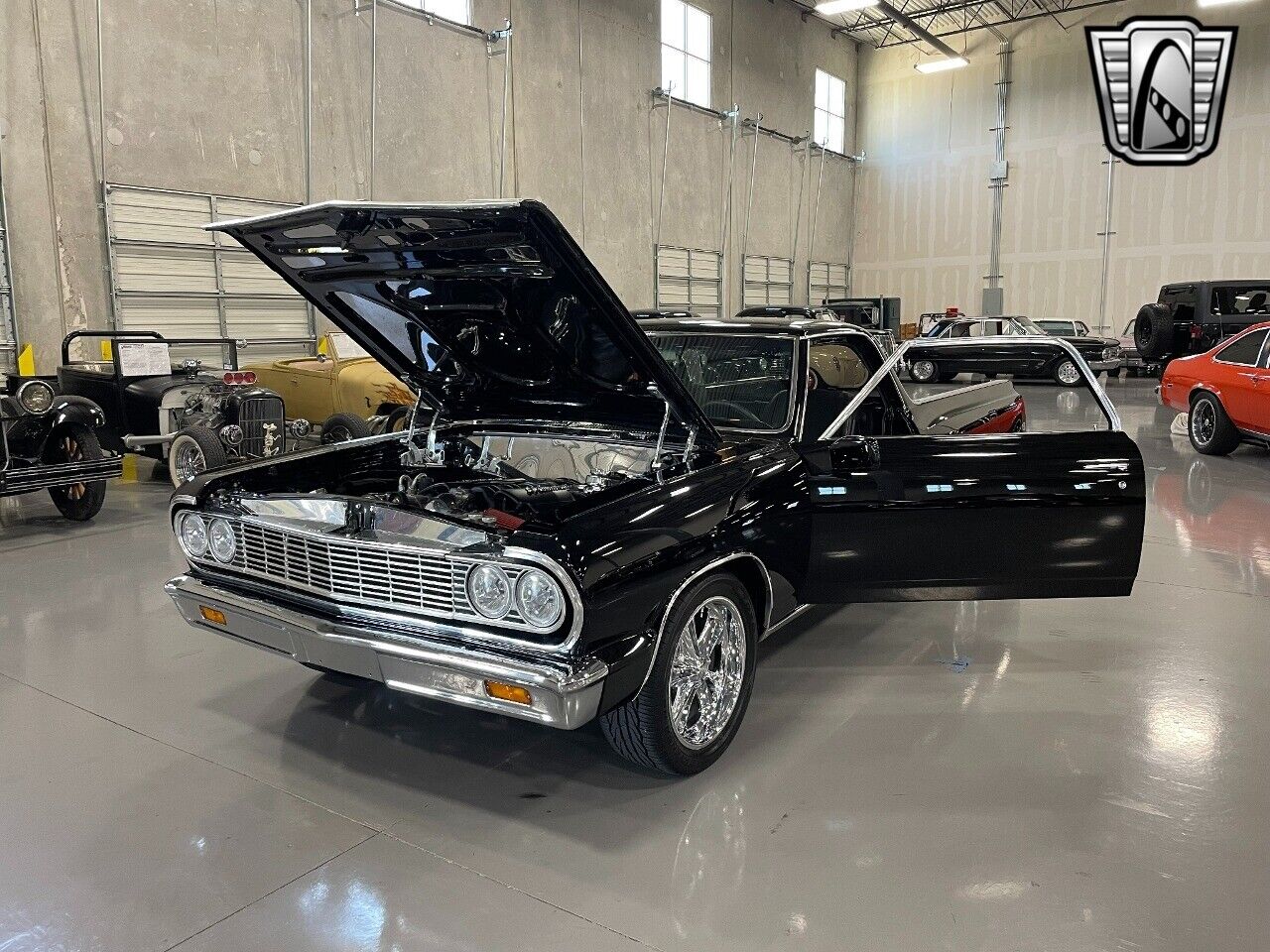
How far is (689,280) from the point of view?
1942 centimetres

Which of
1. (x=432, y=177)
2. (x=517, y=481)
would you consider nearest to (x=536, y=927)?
(x=517, y=481)

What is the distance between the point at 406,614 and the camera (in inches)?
102

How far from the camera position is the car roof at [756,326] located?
3682mm

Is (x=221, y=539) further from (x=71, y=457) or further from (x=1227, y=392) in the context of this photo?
(x=1227, y=392)

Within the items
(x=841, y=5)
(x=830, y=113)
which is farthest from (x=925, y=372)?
(x=830, y=113)

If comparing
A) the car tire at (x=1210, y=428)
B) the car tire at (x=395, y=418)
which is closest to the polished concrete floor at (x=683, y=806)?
the car tire at (x=395, y=418)

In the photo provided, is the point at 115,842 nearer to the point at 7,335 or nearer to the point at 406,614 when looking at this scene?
the point at 406,614

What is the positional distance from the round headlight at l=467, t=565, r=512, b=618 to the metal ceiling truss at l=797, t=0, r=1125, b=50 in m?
21.3

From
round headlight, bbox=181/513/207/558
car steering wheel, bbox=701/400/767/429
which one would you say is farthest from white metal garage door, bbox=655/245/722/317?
round headlight, bbox=181/513/207/558

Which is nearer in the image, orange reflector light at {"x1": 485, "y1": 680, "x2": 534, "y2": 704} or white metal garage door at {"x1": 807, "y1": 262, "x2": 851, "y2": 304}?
orange reflector light at {"x1": 485, "y1": 680, "x2": 534, "y2": 704}

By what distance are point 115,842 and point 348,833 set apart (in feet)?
2.06

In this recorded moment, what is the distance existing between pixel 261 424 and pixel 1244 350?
896cm

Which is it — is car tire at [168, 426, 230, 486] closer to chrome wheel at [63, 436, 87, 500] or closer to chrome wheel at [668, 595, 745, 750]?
chrome wheel at [63, 436, 87, 500]

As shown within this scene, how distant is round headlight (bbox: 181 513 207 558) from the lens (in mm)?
3045
